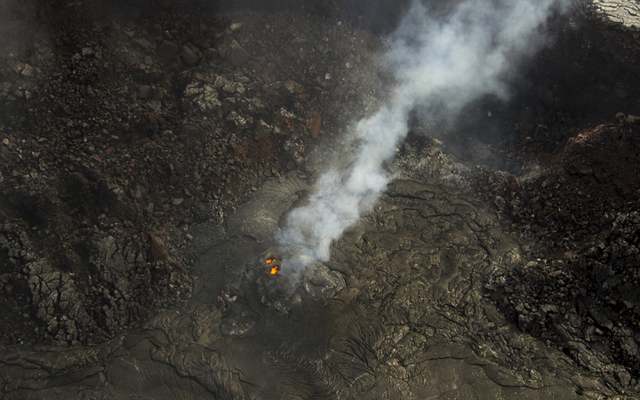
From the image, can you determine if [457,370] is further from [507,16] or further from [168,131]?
[507,16]

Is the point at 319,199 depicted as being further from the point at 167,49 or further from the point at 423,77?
the point at 167,49

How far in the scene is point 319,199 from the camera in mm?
9898

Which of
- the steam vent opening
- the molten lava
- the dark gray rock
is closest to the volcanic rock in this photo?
the steam vent opening

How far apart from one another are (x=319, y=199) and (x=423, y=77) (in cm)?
571

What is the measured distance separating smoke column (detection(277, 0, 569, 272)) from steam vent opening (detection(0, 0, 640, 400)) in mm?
62

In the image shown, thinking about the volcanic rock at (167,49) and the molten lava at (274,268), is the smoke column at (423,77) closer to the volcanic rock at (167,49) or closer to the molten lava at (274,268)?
the molten lava at (274,268)

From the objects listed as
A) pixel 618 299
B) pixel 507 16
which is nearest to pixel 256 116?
pixel 507 16

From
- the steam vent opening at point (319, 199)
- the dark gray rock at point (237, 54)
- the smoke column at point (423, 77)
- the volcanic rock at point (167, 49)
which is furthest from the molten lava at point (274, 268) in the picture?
the volcanic rock at point (167, 49)

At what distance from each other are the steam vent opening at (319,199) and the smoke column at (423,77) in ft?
0.20

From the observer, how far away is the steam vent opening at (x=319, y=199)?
276 inches

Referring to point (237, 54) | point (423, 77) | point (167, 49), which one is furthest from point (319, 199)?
point (167, 49)

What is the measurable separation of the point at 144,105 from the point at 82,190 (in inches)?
112

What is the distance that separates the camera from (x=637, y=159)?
813cm

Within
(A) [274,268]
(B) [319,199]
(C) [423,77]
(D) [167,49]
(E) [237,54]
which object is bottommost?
(A) [274,268]
